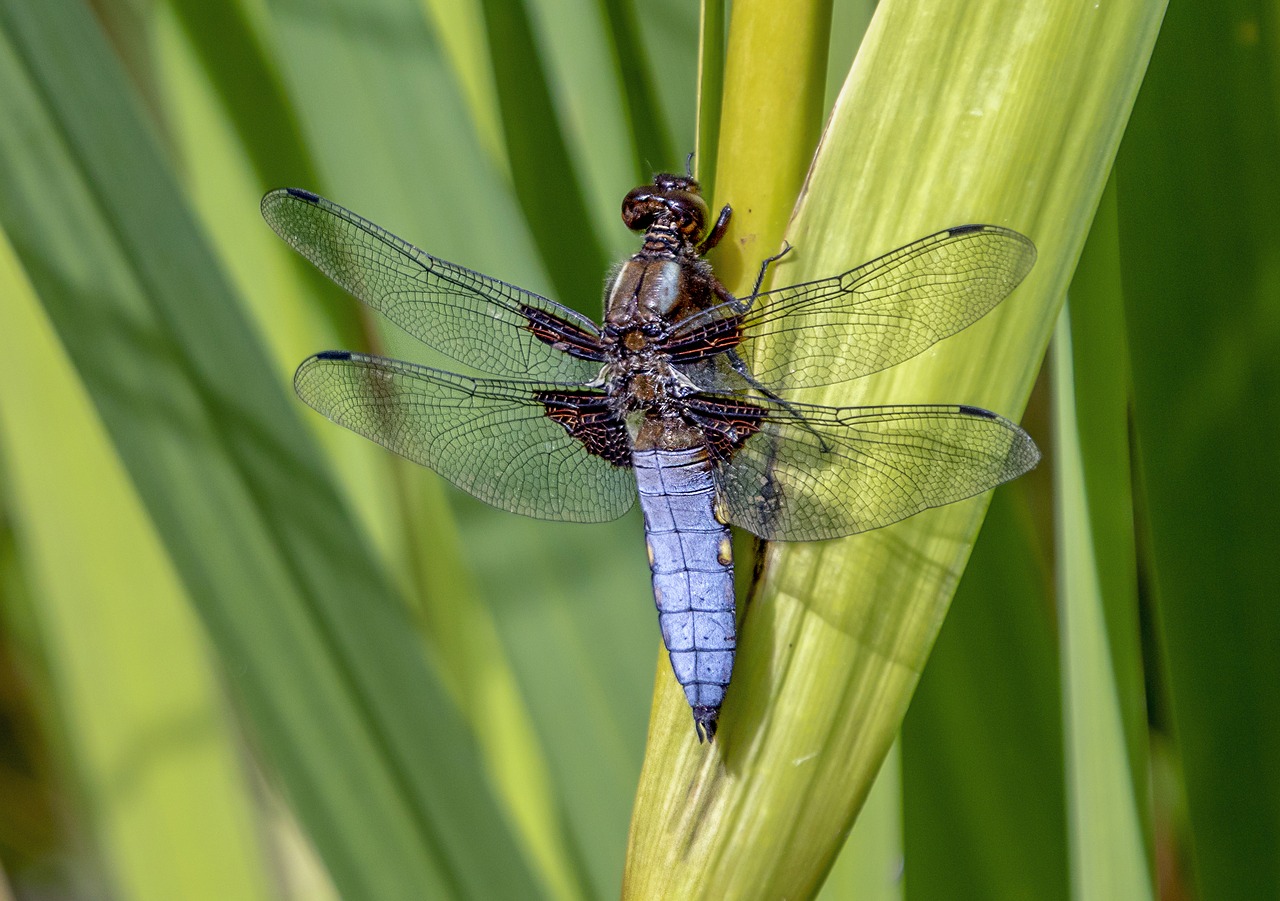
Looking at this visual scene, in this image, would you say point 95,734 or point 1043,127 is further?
point 95,734

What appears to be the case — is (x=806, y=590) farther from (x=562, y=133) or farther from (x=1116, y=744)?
(x=562, y=133)

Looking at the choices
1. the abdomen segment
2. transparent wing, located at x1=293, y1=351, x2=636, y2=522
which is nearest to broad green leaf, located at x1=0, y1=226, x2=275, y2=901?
transparent wing, located at x1=293, y1=351, x2=636, y2=522

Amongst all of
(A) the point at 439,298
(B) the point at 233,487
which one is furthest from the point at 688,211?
(B) the point at 233,487

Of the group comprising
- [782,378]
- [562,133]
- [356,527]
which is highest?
[562,133]

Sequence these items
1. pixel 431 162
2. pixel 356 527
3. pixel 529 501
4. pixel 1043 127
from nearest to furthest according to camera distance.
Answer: pixel 1043 127 → pixel 356 527 → pixel 431 162 → pixel 529 501

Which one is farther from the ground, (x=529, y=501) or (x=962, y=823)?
(x=529, y=501)

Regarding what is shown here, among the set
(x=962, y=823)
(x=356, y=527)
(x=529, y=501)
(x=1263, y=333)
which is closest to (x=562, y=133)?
(x=529, y=501)

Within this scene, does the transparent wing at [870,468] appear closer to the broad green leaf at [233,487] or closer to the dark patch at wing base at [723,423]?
the dark patch at wing base at [723,423]

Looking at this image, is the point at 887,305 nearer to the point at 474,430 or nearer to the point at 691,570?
the point at 691,570

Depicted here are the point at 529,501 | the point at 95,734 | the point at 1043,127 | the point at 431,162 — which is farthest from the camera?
the point at 95,734
